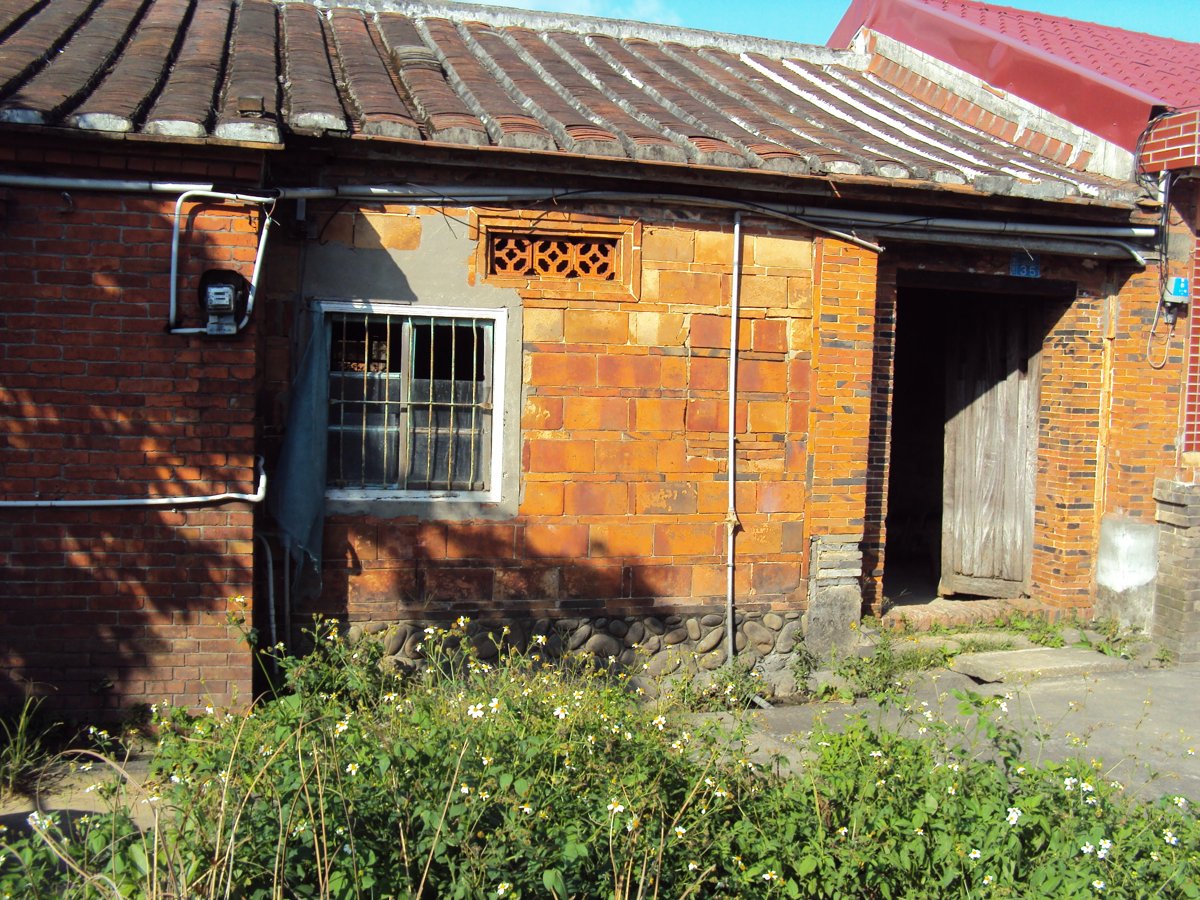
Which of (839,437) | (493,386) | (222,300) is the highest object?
(222,300)

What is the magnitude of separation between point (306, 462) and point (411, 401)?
796 millimetres

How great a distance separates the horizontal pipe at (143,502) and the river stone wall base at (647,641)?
1158 millimetres

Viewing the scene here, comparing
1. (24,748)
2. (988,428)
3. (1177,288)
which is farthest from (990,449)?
(24,748)

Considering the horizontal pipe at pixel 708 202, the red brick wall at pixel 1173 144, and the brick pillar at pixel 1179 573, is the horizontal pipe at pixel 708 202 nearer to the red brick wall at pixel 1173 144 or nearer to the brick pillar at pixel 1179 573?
the red brick wall at pixel 1173 144

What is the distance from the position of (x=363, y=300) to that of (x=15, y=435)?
6.83 feet

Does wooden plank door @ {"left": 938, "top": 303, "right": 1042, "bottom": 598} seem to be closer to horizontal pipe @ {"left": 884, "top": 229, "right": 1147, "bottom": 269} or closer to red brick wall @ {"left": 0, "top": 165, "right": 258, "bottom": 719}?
horizontal pipe @ {"left": 884, "top": 229, "right": 1147, "bottom": 269}

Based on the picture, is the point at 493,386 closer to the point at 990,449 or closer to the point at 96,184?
the point at 96,184

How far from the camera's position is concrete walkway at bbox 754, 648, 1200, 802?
5691 millimetres

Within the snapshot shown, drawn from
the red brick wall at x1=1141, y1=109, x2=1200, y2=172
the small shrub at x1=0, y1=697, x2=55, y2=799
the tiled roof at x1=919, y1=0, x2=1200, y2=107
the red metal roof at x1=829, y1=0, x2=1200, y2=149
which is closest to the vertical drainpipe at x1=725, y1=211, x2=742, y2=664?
the red brick wall at x1=1141, y1=109, x2=1200, y2=172

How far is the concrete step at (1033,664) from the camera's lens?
7.25 m

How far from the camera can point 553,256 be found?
672 centimetres

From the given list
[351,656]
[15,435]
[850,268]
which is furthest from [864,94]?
[15,435]

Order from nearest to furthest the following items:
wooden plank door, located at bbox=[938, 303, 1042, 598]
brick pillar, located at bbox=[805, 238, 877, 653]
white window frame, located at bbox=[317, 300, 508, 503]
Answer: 1. white window frame, located at bbox=[317, 300, 508, 503]
2. brick pillar, located at bbox=[805, 238, 877, 653]
3. wooden plank door, located at bbox=[938, 303, 1042, 598]

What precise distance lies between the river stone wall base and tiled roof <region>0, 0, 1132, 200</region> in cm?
304
